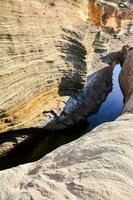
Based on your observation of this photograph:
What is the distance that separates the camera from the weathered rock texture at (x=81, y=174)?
4730 mm

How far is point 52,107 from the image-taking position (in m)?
12.0

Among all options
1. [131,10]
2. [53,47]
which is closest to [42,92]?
[53,47]

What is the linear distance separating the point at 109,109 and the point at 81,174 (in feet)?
30.5

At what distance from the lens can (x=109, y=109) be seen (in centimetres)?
1428

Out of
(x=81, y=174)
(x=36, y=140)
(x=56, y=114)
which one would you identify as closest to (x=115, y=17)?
(x=56, y=114)

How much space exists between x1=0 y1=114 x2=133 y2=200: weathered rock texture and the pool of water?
6.41 metres

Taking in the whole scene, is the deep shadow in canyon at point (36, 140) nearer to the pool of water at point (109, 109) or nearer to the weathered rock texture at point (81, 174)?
the pool of water at point (109, 109)

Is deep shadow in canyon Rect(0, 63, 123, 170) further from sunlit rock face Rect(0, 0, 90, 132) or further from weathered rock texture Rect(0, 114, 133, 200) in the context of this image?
weathered rock texture Rect(0, 114, 133, 200)

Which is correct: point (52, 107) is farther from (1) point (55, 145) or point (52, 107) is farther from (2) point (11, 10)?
(2) point (11, 10)

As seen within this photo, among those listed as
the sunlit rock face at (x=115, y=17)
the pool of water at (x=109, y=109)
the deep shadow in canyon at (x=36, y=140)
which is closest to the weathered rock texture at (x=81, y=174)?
the deep shadow in canyon at (x=36, y=140)

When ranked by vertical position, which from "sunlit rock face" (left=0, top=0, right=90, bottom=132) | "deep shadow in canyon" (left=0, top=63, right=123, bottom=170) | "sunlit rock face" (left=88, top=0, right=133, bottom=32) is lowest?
"sunlit rock face" (left=88, top=0, right=133, bottom=32)

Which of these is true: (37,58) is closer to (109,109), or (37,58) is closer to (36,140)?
(36,140)

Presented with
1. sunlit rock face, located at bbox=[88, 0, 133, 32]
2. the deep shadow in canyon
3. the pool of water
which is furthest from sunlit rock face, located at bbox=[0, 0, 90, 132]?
sunlit rock face, located at bbox=[88, 0, 133, 32]

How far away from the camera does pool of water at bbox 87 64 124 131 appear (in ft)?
42.9
